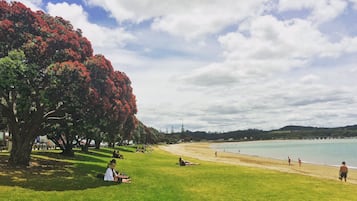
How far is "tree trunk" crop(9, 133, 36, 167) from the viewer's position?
25.3 metres

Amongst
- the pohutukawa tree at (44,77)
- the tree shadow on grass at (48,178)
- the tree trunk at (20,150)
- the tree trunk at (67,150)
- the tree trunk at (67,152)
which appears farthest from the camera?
the tree trunk at (67,150)

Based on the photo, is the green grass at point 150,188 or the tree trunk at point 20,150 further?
the tree trunk at point 20,150

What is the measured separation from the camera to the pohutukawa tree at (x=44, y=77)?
21766mm

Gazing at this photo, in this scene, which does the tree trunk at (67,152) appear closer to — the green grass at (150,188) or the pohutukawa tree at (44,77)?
the pohutukawa tree at (44,77)

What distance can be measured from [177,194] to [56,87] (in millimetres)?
9413

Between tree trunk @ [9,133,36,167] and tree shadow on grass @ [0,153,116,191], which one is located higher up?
tree trunk @ [9,133,36,167]

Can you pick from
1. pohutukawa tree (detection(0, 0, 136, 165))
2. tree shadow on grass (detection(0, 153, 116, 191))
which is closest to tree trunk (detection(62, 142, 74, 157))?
pohutukawa tree (detection(0, 0, 136, 165))

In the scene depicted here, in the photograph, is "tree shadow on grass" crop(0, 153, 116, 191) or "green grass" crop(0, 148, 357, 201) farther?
"tree shadow on grass" crop(0, 153, 116, 191)

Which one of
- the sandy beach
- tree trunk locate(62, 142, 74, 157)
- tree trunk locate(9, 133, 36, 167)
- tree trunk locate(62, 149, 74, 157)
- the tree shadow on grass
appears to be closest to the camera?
the tree shadow on grass

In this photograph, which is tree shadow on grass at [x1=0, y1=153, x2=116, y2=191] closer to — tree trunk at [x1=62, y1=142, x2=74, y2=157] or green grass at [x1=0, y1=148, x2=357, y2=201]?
green grass at [x1=0, y1=148, x2=357, y2=201]

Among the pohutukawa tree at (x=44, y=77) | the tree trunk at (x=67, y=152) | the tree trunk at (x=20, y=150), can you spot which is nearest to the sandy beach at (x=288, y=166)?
the tree trunk at (x=67, y=152)

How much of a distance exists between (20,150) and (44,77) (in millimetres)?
5855

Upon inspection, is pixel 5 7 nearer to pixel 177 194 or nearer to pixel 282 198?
pixel 177 194

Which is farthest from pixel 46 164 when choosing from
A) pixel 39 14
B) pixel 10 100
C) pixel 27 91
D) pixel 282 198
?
pixel 282 198
